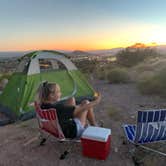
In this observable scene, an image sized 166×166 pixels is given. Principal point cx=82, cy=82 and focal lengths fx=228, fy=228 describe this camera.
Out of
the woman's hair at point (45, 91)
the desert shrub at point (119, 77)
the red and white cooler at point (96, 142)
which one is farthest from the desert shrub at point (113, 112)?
the desert shrub at point (119, 77)

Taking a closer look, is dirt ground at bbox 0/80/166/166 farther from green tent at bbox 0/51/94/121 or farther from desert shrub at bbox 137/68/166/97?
desert shrub at bbox 137/68/166/97

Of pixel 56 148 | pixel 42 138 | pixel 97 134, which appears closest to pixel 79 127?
pixel 97 134

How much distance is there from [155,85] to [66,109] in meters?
4.88

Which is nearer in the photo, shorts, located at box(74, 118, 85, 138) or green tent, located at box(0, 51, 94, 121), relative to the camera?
shorts, located at box(74, 118, 85, 138)

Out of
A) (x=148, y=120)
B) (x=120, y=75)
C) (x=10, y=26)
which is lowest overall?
(x=120, y=75)

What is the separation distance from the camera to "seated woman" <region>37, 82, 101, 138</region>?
3289 millimetres

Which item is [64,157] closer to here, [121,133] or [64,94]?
[121,133]

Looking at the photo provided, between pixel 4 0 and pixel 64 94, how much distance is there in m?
6.06

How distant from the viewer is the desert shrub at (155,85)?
726cm

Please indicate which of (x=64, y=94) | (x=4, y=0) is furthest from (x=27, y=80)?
(x=4, y=0)

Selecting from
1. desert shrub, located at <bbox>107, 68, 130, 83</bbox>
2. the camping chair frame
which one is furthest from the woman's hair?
desert shrub, located at <bbox>107, 68, 130, 83</bbox>

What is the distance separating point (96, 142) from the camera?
9.94 feet

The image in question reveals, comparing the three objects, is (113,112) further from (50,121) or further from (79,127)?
(50,121)

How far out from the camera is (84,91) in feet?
20.4
